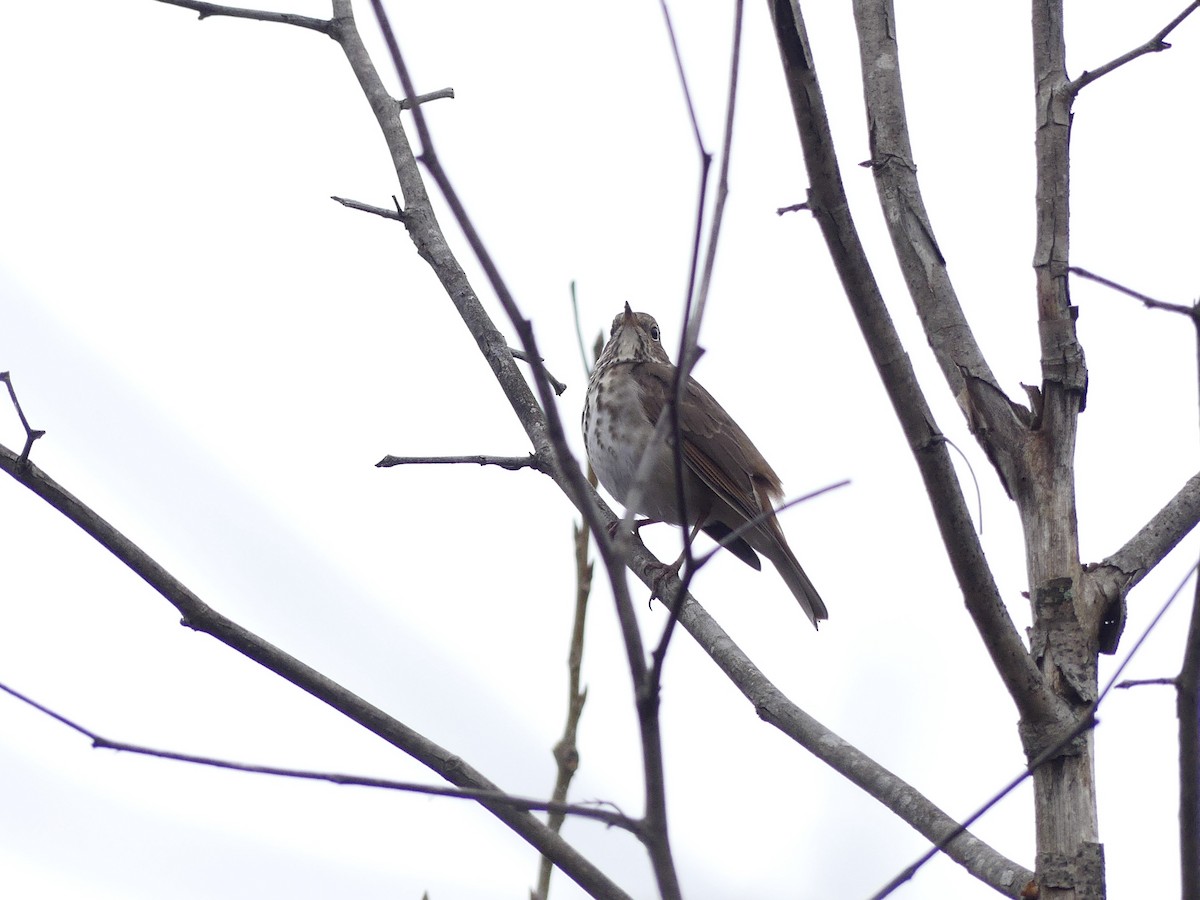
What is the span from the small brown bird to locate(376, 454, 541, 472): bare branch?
1824mm

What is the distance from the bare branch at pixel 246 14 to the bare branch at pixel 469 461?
1726 millimetres

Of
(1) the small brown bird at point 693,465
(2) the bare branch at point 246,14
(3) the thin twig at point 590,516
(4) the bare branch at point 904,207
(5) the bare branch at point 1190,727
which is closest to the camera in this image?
(3) the thin twig at point 590,516

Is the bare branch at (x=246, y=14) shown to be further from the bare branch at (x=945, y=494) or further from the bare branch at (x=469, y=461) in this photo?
the bare branch at (x=945, y=494)

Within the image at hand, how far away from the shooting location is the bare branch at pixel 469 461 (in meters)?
4.23

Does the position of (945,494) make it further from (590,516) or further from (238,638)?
(238,638)

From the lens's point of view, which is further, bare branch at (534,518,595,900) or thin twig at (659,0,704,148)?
bare branch at (534,518,595,900)

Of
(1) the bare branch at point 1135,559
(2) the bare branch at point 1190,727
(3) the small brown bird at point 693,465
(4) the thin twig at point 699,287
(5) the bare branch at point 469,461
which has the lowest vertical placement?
(2) the bare branch at point 1190,727

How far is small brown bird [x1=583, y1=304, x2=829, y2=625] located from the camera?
633 centimetres

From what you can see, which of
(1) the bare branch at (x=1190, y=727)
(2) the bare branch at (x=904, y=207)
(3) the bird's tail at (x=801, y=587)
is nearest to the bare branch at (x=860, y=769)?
(1) the bare branch at (x=1190, y=727)

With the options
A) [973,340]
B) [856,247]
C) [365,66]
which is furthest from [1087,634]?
[365,66]

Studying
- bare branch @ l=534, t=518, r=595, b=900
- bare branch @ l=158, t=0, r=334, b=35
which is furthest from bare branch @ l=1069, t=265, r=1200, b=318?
bare branch @ l=158, t=0, r=334, b=35

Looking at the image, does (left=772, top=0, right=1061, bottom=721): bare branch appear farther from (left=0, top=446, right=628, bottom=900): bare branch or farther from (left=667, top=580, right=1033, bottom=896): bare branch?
(left=0, top=446, right=628, bottom=900): bare branch

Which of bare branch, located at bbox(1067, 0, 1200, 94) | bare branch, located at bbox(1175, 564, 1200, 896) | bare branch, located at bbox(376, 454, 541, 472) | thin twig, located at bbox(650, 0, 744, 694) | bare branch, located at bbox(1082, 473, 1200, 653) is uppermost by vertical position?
bare branch, located at bbox(1067, 0, 1200, 94)

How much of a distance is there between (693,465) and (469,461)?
93.7 inches
